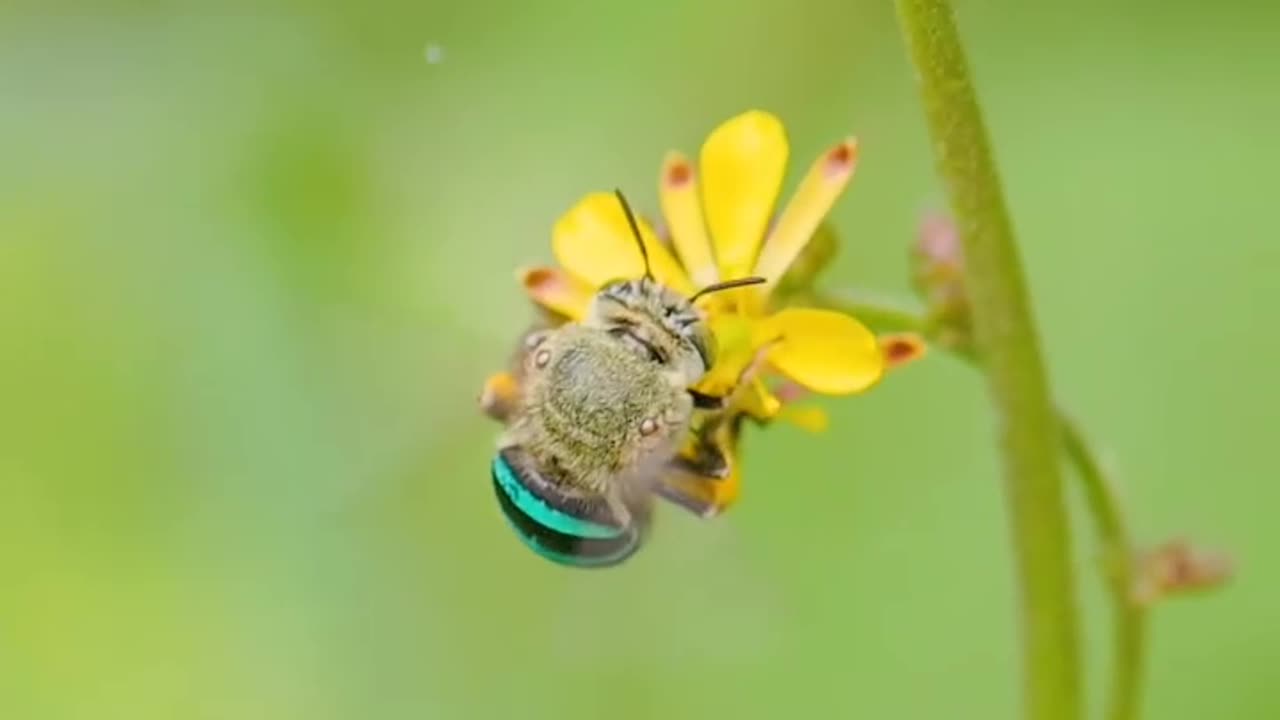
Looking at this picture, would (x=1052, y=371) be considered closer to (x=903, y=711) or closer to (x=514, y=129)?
(x=903, y=711)

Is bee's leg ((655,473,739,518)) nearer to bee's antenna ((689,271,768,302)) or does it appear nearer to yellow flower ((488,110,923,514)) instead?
yellow flower ((488,110,923,514))

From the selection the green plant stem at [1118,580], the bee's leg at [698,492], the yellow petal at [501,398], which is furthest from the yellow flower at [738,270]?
the green plant stem at [1118,580]

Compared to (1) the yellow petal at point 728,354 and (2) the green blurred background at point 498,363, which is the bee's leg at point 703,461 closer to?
(1) the yellow petal at point 728,354

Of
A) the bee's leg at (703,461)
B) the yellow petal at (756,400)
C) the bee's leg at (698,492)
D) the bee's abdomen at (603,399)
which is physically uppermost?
the bee's abdomen at (603,399)

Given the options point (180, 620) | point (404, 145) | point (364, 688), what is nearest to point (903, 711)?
point (364, 688)

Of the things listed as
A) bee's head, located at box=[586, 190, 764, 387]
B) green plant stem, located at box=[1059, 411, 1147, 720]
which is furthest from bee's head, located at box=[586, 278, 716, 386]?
green plant stem, located at box=[1059, 411, 1147, 720]

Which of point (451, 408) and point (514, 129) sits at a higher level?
point (514, 129)
